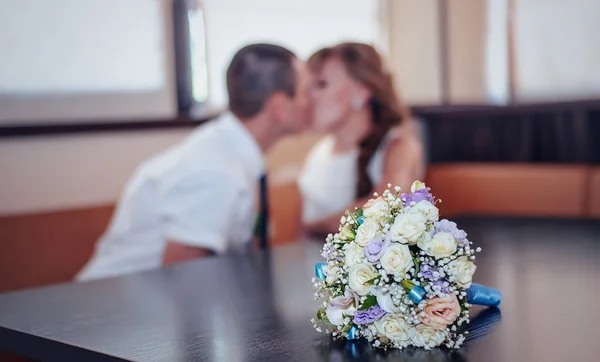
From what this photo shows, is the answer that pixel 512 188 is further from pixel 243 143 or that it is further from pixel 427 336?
pixel 427 336

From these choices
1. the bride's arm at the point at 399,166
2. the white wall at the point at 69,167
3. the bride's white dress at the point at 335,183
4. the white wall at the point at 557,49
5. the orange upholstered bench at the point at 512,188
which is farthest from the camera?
the white wall at the point at 557,49

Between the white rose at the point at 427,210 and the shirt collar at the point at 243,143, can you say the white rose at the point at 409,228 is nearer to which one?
the white rose at the point at 427,210

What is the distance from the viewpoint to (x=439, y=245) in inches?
55.1

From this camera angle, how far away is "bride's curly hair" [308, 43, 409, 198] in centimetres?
349

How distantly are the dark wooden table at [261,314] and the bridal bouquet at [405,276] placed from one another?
36 mm

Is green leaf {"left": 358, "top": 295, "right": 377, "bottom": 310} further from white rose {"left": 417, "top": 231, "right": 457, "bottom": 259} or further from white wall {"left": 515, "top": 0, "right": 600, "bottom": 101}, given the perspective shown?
white wall {"left": 515, "top": 0, "right": 600, "bottom": 101}

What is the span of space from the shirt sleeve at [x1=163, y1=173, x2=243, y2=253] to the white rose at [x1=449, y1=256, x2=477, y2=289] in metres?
1.40

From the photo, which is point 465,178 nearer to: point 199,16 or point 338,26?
point 338,26

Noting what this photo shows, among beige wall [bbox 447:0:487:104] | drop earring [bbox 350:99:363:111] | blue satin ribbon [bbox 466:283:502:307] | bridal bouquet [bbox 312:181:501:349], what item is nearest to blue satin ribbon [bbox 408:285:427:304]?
bridal bouquet [bbox 312:181:501:349]

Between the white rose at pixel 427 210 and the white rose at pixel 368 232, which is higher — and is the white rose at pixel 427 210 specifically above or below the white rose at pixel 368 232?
above

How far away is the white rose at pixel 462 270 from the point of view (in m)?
1.42

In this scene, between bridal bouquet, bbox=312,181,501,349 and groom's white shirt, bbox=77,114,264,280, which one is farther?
groom's white shirt, bbox=77,114,264,280

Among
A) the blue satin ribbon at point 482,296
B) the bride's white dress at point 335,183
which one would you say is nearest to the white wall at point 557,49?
the bride's white dress at point 335,183

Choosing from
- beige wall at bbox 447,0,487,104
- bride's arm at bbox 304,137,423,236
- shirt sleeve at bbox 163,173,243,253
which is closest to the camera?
shirt sleeve at bbox 163,173,243,253
